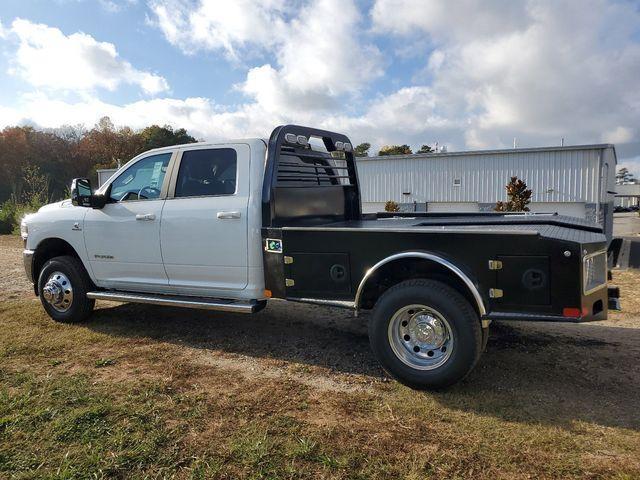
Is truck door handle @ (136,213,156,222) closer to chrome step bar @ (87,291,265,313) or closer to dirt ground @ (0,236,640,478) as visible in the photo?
chrome step bar @ (87,291,265,313)

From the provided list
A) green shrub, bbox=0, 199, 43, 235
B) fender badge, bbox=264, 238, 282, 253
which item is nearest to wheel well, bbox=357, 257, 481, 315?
fender badge, bbox=264, 238, 282, 253

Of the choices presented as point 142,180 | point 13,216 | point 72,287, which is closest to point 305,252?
point 142,180

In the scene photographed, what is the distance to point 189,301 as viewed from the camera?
4.94m

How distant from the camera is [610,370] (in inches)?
167

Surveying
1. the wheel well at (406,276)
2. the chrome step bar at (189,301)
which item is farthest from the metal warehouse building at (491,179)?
the wheel well at (406,276)

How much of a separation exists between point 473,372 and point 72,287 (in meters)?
4.59

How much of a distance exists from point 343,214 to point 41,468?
402 cm

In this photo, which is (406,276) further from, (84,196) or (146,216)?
(84,196)

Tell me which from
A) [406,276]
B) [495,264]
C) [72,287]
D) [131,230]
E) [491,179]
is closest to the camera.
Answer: [495,264]

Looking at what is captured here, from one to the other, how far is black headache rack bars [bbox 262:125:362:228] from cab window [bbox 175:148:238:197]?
432 millimetres

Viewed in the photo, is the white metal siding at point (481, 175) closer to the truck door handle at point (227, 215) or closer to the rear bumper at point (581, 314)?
the rear bumper at point (581, 314)

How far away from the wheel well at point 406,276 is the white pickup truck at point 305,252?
0.04ft

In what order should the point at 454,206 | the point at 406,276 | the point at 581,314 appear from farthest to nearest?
1. the point at 454,206
2. the point at 406,276
3. the point at 581,314

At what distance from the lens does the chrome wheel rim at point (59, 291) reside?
5.82 metres
